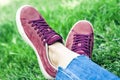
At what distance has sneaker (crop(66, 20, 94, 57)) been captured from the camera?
2648mm

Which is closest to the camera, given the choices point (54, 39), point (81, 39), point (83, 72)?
point (83, 72)

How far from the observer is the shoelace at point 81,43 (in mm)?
2641

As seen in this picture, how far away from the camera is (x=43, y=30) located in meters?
2.82

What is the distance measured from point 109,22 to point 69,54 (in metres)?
0.92

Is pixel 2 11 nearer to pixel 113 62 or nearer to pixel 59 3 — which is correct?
pixel 59 3

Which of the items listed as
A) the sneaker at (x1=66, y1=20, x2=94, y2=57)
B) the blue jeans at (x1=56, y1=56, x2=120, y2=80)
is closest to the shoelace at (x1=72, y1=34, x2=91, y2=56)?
the sneaker at (x1=66, y1=20, x2=94, y2=57)

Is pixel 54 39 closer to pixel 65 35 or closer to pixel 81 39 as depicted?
pixel 81 39

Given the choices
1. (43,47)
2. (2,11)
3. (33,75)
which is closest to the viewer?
(43,47)

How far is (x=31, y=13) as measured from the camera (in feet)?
9.84

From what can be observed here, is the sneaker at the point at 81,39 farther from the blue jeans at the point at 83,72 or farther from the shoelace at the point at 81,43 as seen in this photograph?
the blue jeans at the point at 83,72

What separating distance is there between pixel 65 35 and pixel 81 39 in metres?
0.53

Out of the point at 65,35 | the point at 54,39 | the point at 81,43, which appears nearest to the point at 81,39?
the point at 81,43

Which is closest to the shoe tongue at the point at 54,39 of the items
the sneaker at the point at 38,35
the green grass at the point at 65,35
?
the sneaker at the point at 38,35

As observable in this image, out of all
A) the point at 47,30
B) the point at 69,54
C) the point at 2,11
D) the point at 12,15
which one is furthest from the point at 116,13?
the point at 2,11
